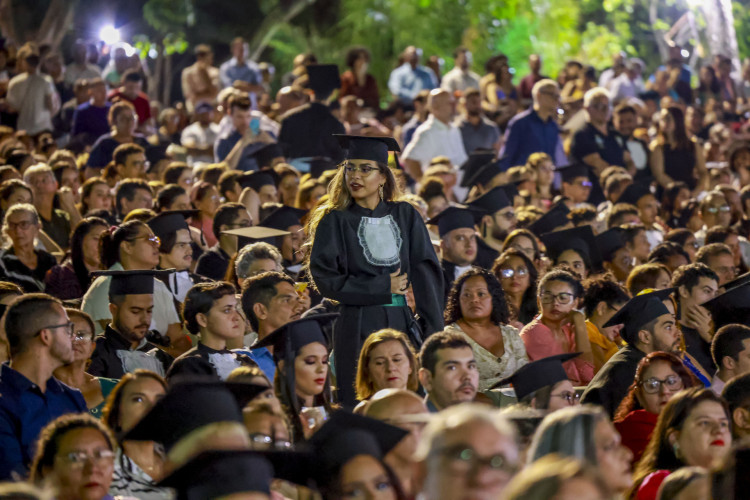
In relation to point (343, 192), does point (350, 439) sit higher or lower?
lower

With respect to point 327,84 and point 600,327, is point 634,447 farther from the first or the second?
point 327,84

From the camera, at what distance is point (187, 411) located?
4500 millimetres

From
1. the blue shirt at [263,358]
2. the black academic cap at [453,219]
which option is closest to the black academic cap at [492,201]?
the black academic cap at [453,219]

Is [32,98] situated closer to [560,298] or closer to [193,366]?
[560,298]

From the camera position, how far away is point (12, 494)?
Answer: 320cm

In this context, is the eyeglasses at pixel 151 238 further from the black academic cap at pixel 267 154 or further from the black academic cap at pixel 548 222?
the black academic cap at pixel 267 154

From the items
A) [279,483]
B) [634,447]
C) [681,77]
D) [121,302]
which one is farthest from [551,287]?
[681,77]

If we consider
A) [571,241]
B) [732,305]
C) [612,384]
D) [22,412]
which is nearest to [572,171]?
[571,241]

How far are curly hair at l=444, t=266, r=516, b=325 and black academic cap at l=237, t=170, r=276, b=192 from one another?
3669mm

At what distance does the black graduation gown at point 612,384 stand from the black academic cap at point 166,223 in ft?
10.5

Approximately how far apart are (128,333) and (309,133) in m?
6.16

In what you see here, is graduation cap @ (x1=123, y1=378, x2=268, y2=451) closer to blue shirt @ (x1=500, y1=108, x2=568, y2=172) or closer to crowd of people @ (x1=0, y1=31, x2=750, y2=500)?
crowd of people @ (x1=0, y1=31, x2=750, y2=500)

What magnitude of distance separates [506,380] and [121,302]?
7.65 feet

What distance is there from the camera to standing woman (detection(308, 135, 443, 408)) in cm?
655
